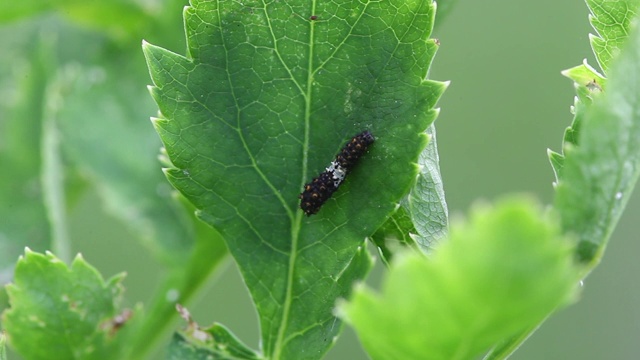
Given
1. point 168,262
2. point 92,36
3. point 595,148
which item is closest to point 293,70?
point 595,148

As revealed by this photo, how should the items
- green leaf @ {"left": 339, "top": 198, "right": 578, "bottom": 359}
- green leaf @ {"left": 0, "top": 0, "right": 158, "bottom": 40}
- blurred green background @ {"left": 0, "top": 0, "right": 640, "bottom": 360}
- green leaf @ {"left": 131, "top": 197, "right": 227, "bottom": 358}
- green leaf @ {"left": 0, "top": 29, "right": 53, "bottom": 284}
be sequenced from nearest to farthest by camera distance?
green leaf @ {"left": 339, "top": 198, "right": 578, "bottom": 359} < green leaf @ {"left": 131, "top": 197, "right": 227, "bottom": 358} < green leaf @ {"left": 0, "top": 29, "right": 53, "bottom": 284} < green leaf @ {"left": 0, "top": 0, "right": 158, "bottom": 40} < blurred green background @ {"left": 0, "top": 0, "right": 640, "bottom": 360}

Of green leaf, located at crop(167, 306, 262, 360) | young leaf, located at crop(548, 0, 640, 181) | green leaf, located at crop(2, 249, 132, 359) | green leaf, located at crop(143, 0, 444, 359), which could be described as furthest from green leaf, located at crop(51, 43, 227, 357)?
young leaf, located at crop(548, 0, 640, 181)

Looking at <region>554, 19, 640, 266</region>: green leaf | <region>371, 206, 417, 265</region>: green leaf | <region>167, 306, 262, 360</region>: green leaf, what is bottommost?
<region>167, 306, 262, 360</region>: green leaf

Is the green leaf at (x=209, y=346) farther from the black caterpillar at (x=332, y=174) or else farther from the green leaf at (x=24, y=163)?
the green leaf at (x=24, y=163)

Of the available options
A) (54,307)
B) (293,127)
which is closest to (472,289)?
(293,127)

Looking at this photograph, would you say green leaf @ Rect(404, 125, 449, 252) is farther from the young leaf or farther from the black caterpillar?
the young leaf

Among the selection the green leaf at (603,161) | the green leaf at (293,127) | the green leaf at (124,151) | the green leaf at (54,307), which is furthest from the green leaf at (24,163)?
the green leaf at (603,161)

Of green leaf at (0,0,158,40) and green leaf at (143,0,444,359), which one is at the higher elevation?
green leaf at (0,0,158,40)
